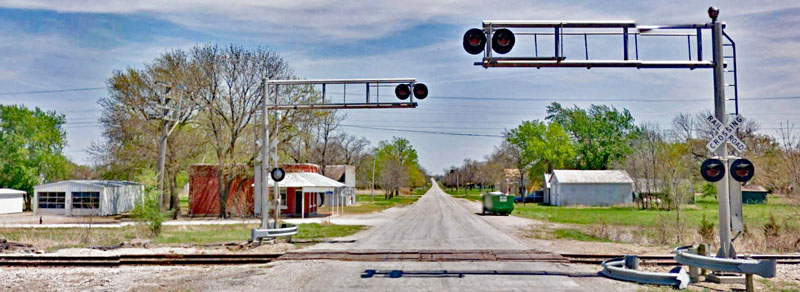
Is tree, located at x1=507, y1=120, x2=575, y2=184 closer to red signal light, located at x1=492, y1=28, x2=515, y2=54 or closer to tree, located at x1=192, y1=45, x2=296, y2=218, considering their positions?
tree, located at x1=192, y1=45, x2=296, y2=218

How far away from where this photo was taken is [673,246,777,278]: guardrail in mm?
11398

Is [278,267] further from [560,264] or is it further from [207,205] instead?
[207,205]

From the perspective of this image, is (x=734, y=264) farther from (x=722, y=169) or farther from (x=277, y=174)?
(x=277, y=174)

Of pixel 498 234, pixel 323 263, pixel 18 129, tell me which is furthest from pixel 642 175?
pixel 18 129

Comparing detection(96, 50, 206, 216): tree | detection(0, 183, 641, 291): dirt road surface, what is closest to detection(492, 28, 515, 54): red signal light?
detection(0, 183, 641, 291): dirt road surface

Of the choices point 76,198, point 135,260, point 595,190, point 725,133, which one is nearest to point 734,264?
point 725,133

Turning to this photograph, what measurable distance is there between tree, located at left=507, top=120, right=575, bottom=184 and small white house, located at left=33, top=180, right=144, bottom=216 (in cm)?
5884

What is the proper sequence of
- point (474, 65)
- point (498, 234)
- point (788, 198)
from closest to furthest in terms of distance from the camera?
point (474, 65) → point (788, 198) → point (498, 234)

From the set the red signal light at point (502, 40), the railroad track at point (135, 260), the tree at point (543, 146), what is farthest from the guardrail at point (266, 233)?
the tree at point (543, 146)

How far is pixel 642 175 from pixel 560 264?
56.7 metres

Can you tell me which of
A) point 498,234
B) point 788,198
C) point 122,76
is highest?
point 122,76

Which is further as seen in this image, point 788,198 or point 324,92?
point 788,198

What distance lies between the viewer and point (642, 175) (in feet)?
223

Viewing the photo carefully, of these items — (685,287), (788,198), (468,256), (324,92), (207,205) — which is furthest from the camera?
(207,205)
